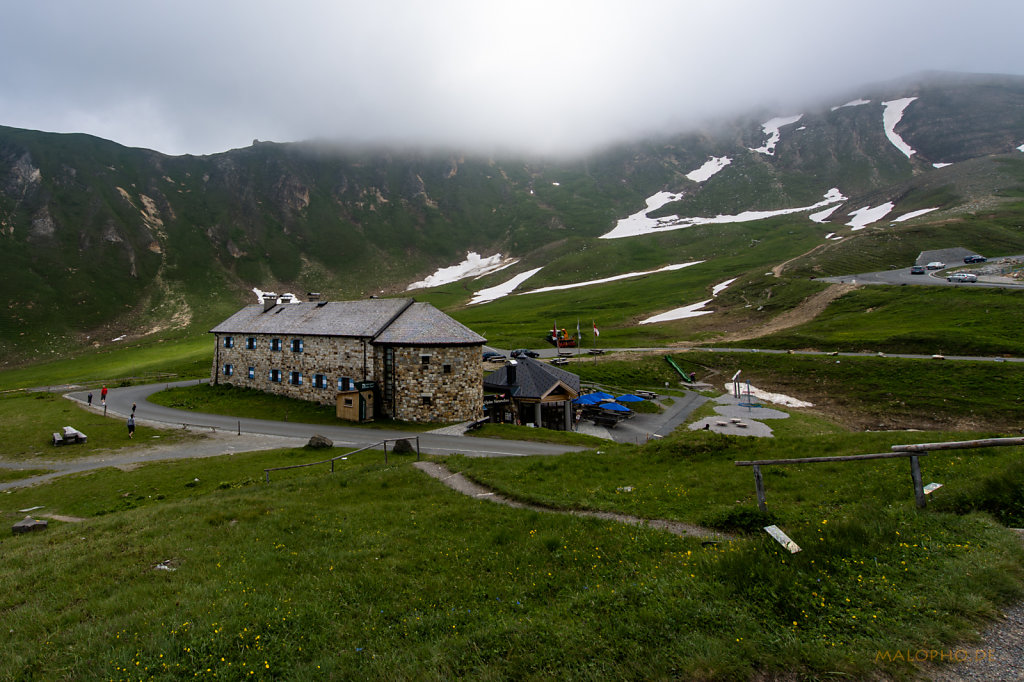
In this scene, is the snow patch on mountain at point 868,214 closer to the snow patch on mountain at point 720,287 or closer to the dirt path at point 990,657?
the snow patch on mountain at point 720,287

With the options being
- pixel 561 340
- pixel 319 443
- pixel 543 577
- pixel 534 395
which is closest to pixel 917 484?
pixel 543 577

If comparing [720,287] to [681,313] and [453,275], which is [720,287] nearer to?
[681,313]

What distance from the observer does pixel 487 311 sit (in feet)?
409

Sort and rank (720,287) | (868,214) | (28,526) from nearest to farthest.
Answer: (28,526)
(720,287)
(868,214)

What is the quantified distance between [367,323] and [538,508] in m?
33.2

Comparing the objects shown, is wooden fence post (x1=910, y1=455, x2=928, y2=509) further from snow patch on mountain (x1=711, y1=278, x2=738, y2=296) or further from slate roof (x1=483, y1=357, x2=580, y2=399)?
snow patch on mountain (x1=711, y1=278, x2=738, y2=296)

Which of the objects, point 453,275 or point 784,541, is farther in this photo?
point 453,275

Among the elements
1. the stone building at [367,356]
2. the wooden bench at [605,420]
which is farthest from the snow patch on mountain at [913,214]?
the stone building at [367,356]

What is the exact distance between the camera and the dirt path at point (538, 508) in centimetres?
1076

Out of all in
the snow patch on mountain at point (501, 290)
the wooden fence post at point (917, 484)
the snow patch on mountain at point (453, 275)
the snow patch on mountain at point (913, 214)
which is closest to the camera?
the wooden fence post at point (917, 484)

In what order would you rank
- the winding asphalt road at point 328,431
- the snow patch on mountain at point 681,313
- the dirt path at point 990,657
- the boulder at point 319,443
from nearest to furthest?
the dirt path at point 990,657 → the winding asphalt road at point 328,431 → the boulder at point 319,443 → the snow patch on mountain at point 681,313

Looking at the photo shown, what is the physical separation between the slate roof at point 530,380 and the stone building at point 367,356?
13.9 ft

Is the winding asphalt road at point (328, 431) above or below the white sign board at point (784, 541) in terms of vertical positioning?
below

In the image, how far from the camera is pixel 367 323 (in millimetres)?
43219
